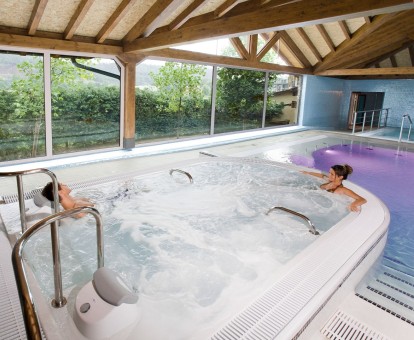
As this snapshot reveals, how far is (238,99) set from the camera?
912 centimetres

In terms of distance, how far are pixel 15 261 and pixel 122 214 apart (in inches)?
93.2

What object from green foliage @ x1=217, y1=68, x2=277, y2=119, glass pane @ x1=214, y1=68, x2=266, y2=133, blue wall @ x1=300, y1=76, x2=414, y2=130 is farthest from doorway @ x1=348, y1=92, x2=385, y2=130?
glass pane @ x1=214, y1=68, x2=266, y2=133

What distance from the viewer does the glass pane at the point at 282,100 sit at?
1015 centimetres

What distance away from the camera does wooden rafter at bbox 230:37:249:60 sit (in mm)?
7582

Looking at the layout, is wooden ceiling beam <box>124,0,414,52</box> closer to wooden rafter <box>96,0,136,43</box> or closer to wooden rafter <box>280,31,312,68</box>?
wooden rafter <box>96,0,136,43</box>

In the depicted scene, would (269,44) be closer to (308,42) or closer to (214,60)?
(308,42)

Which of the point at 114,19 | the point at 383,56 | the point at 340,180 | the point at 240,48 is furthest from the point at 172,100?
the point at 383,56

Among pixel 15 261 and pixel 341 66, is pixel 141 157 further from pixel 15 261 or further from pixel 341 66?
pixel 341 66

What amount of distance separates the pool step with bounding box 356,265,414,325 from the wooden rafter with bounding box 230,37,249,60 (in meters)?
6.42

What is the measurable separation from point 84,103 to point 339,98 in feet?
33.9

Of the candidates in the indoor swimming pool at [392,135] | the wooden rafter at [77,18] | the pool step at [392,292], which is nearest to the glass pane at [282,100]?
the indoor swimming pool at [392,135]

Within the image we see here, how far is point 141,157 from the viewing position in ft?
18.0

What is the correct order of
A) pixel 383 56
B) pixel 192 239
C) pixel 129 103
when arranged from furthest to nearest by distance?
pixel 383 56
pixel 129 103
pixel 192 239

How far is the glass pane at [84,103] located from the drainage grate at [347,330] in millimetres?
4926
